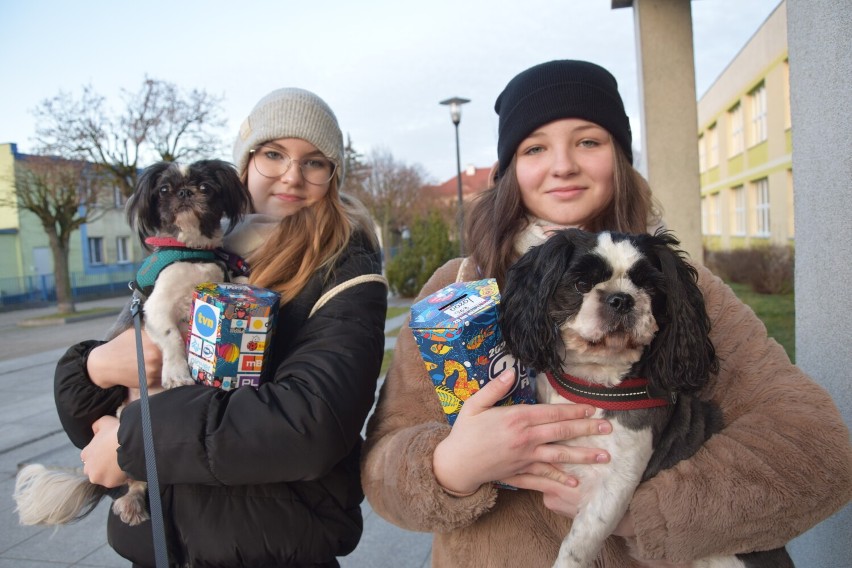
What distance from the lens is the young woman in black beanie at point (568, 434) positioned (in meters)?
1.61

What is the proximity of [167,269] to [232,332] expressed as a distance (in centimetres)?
68

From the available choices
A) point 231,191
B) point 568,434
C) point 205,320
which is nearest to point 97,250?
point 231,191

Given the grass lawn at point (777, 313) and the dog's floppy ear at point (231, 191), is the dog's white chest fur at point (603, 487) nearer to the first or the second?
the dog's floppy ear at point (231, 191)

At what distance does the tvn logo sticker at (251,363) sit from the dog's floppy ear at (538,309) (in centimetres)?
79

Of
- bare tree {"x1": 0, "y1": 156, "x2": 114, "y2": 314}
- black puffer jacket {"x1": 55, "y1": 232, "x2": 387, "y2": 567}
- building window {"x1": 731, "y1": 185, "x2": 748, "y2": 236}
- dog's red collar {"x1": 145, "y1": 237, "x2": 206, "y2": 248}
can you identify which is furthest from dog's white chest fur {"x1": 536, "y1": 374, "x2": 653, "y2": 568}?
building window {"x1": 731, "y1": 185, "x2": 748, "y2": 236}

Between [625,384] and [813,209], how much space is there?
1.53 m

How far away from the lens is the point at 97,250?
38031 mm

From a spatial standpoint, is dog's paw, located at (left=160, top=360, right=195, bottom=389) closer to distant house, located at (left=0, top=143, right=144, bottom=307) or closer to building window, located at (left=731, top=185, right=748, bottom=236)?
distant house, located at (left=0, top=143, right=144, bottom=307)

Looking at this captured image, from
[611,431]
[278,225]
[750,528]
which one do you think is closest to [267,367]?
[278,225]

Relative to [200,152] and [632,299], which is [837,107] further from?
[200,152]

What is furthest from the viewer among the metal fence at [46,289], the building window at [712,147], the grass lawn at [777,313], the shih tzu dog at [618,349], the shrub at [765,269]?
the building window at [712,147]

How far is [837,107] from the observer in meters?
2.46

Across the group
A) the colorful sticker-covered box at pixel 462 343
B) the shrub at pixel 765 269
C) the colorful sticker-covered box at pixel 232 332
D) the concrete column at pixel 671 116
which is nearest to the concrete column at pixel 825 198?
the colorful sticker-covered box at pixel 462 343

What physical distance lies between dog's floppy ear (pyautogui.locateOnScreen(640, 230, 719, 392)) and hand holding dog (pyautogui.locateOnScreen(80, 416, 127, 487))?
1.73 metres
